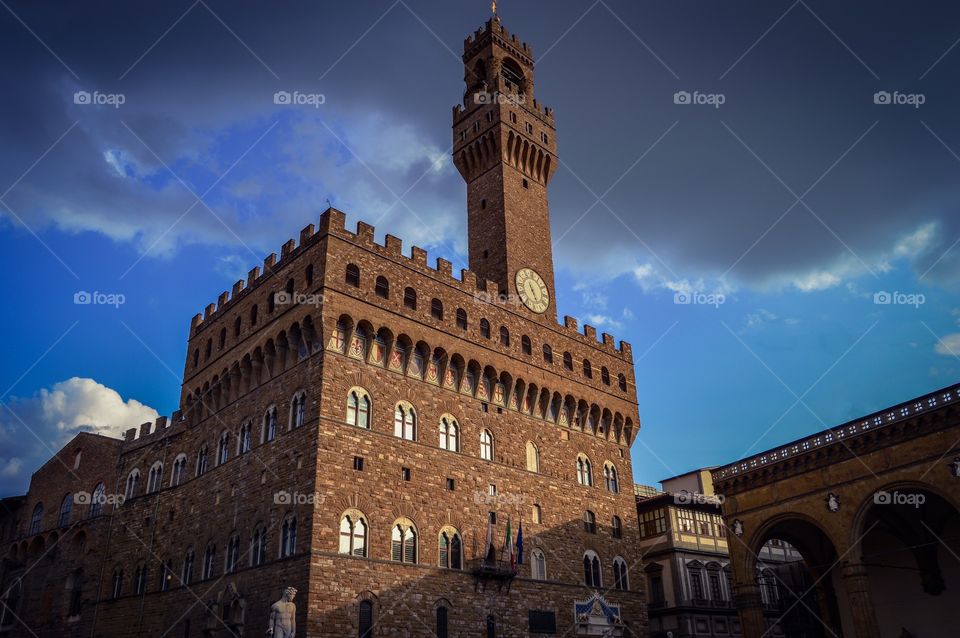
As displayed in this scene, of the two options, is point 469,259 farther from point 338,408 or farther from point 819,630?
point 819,630

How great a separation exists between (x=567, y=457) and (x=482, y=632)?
37.6 feet

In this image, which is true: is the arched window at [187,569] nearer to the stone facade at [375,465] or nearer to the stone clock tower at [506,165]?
the stone facade at [375,465]

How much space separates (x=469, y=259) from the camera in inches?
1807

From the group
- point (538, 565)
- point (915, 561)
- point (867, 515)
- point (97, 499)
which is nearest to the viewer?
point (867, 515)

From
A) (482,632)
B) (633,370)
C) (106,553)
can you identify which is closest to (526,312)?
(633,370)

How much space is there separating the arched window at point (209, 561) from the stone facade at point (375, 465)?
0.18 metres

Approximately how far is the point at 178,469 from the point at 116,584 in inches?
258

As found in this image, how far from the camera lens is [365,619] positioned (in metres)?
29.6

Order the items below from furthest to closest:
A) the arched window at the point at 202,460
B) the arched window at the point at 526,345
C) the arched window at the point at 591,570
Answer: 1. the arched window at the point at 526,345
2. the arched window at the point at 591,570
3. the arched window at the point at 202,460

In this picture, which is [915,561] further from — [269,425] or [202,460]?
[202,460]

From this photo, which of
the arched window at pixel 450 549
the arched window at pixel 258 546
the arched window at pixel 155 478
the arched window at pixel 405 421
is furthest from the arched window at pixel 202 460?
the arched window at pixel 450 549

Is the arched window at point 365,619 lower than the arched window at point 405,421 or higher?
lower

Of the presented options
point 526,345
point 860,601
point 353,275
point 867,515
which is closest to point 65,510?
point 353,275

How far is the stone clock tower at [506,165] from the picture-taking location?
4397 centimetres
